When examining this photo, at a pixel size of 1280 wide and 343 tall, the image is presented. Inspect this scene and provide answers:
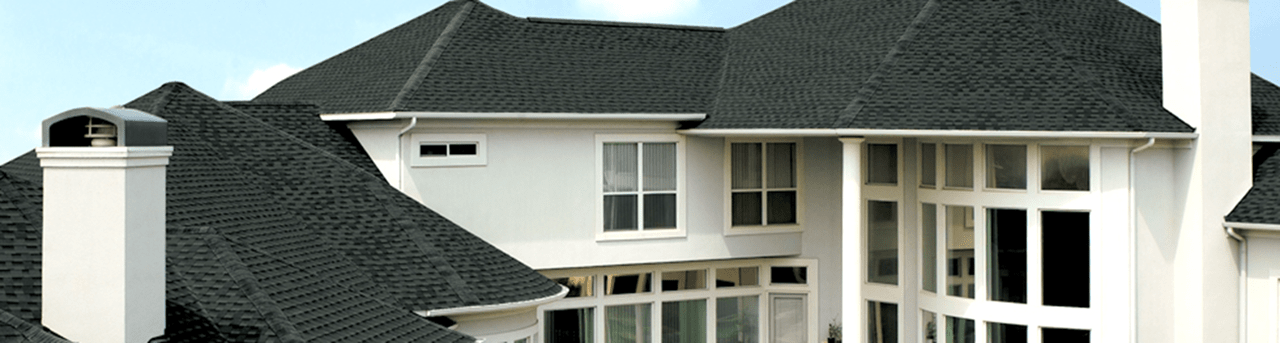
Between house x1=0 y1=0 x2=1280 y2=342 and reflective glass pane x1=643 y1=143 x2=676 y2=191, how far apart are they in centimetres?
4

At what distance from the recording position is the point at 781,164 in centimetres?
2088

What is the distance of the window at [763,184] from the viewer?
2048 centimetres

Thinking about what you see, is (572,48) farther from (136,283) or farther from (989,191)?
(136,283)

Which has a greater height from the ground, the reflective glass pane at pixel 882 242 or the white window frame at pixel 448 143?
the white window frame at pixel 448 143

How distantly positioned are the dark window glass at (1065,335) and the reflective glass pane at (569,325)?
7.12 m

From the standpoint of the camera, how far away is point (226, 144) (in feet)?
51.4

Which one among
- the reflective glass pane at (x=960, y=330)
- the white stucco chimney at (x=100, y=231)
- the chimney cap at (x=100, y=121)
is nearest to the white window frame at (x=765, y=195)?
the reflective glass pane at (x=960, y=330)

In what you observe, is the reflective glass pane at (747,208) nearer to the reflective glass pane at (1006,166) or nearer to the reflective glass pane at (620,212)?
the reflective glass pane at (620,212)

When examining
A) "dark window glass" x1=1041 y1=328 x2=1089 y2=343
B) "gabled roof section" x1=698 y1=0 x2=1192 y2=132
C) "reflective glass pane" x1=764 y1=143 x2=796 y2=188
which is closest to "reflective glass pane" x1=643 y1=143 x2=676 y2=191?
"gabled roof section" x1=698 y1=0 x2=1192 y2=132

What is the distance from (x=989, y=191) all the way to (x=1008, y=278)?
1.32 m

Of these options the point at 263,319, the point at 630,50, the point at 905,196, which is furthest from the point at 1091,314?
the point at 263,319

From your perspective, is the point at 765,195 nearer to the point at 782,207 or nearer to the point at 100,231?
the point at 782,207

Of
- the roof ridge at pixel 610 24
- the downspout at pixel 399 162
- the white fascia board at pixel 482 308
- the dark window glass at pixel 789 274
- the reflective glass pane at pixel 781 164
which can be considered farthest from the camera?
the roof ridge at pixel 610 24

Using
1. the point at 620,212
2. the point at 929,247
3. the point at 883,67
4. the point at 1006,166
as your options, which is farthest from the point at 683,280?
the point at 1006,166
